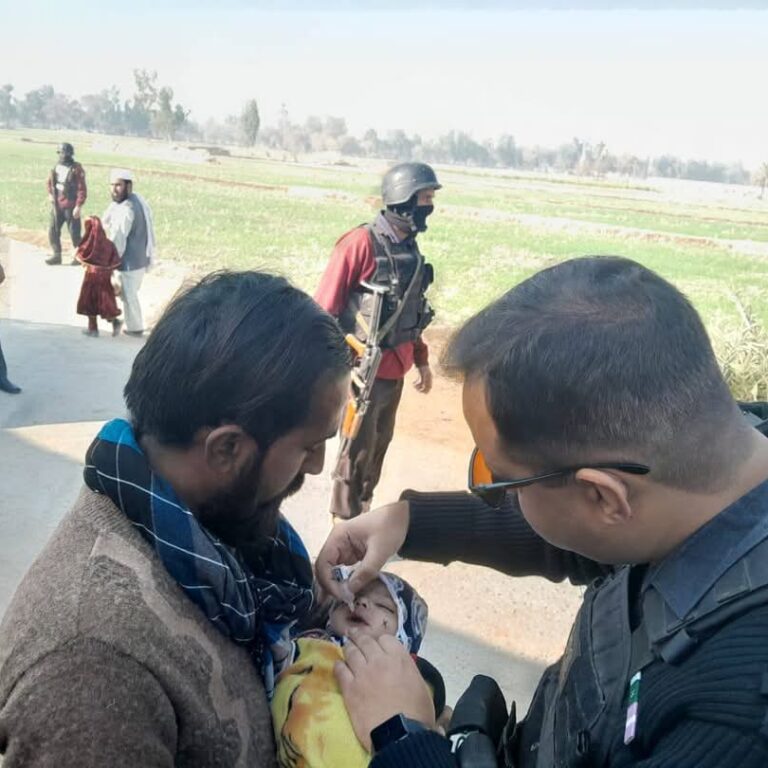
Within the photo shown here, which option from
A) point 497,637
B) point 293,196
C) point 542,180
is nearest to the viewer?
point 497,637

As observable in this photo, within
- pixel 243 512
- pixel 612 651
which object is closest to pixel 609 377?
pixel 612 651

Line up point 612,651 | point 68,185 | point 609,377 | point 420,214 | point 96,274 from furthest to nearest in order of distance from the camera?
point 68,185, point 96,274, point 420,214, point 612,651, point 609,377

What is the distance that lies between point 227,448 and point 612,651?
2.23ft

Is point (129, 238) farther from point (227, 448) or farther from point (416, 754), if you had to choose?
point (416, 754)

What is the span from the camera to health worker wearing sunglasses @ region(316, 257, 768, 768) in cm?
98

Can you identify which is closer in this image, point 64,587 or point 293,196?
point 64,587

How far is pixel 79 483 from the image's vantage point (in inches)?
203

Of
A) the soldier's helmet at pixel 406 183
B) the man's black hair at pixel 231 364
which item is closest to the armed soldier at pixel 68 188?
the soldier's helmet at pixel 406 183

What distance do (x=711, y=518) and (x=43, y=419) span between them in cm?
612

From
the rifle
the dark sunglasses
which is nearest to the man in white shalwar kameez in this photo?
the rifle

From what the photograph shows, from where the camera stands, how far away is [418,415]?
7609 mm

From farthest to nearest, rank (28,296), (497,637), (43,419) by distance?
1. (28,296)
2. (43,419)
3. (497,637)

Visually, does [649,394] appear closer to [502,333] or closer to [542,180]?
[502,333]

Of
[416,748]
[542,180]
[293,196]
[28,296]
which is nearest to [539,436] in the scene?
[416,748]
